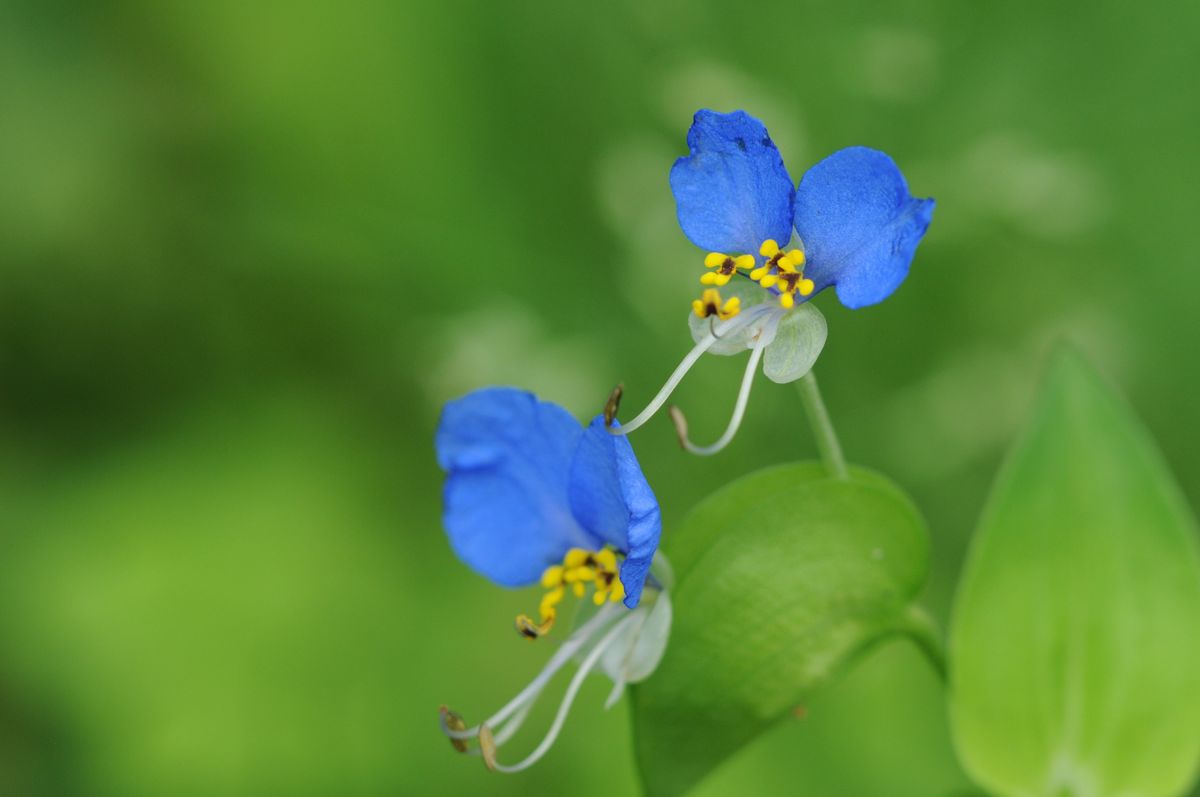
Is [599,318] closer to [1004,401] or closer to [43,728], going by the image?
[1004,401]

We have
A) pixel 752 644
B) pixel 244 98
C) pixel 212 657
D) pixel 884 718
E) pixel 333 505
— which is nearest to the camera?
pixel 752 644

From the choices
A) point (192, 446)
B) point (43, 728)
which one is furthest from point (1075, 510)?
point (43, 728)

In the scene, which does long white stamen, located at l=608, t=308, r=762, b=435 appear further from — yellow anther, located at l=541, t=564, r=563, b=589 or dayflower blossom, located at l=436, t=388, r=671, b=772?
yellow anther, located at l=541, t=564, r=563, b=589

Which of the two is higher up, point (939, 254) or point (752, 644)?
point (939, 254)

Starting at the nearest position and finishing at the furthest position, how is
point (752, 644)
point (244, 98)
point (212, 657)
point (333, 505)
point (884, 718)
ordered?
point (752, 644) < point (884, 718) < point (212, 657) < point (333, 505) < point (244, 98)

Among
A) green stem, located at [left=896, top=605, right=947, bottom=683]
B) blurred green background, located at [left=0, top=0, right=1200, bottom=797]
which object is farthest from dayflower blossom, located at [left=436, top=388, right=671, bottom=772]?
blurred green background, located at [left=0, top=0, right=1200, bottom=797]

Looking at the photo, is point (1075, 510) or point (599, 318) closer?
point (1075, 510)
